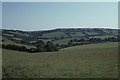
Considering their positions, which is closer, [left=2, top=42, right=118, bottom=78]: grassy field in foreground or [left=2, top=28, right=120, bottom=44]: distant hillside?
[left=2, top=42, right=118, bottom=78]: grassy field in foreground

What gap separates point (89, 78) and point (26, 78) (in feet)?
13.6

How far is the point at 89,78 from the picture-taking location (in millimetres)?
10008

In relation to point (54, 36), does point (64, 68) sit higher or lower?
lower

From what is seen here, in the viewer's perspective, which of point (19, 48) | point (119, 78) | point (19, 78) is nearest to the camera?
point (119, 78)

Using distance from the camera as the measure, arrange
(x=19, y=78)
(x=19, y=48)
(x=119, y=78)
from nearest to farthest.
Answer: (x=119, y=78) < (x=19, y=78) < (x=19, y=48)

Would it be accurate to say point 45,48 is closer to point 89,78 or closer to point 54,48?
point 54,48

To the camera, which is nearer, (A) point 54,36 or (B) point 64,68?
(B) point 64,68

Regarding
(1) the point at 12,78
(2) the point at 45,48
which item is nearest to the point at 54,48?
(2) the point at 45,48

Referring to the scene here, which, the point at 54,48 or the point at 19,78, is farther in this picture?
the point at 54,48

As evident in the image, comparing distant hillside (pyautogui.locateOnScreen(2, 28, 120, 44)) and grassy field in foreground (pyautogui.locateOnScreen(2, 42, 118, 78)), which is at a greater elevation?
distant hillside (pyautogui.locateOnScreen(2, 28, 120, 44))

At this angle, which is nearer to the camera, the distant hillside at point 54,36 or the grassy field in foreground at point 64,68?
the grassy field in foreground at point 64,68

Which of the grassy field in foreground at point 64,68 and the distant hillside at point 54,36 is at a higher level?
the distant hillside at point 54,36

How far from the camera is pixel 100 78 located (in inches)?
386

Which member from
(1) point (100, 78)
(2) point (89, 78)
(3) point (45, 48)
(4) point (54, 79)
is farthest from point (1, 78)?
(3) point (45, 48)
